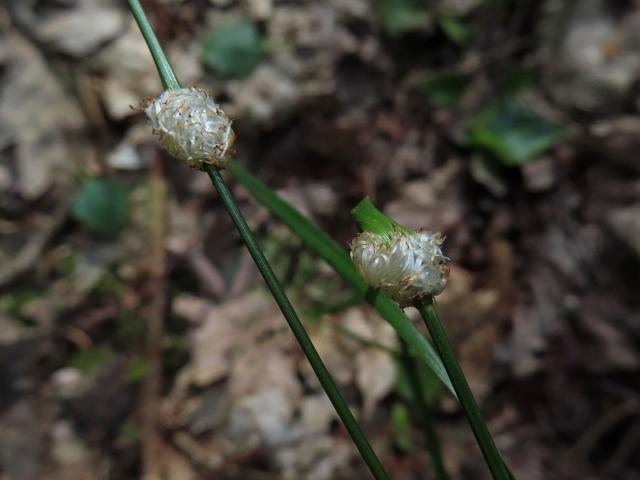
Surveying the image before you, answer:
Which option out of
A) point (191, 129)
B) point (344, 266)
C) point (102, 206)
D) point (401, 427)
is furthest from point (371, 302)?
point (102, 206)

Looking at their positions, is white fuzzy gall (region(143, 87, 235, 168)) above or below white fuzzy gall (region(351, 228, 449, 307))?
above

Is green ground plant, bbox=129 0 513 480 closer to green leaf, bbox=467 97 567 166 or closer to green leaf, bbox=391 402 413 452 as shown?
green leaf, bbox=391 402 413 452

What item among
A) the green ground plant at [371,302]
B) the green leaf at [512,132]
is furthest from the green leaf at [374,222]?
the green leaf at [512,132]

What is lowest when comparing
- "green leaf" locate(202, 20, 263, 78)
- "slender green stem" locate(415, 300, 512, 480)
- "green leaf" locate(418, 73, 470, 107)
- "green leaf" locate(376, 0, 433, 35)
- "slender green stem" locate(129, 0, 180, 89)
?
"slender green stem" locate(415, 300, 512, 480)

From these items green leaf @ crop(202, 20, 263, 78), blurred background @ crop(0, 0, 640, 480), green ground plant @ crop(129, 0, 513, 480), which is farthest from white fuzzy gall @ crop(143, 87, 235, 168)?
green leaf @ crop(202, 20, 263, 78)

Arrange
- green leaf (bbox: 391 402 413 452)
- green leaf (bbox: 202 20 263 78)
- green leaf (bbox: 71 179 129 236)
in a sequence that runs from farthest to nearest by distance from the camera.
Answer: green leaf (bbox: 202 20 263 78) → green leaf (bbox: 71 179 129 236) → green leaf (bbox: 391 402 413 452)

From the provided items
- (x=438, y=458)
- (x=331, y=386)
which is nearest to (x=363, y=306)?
(x=438, y=458)

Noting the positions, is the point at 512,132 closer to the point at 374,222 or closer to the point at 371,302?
the point at 371,302

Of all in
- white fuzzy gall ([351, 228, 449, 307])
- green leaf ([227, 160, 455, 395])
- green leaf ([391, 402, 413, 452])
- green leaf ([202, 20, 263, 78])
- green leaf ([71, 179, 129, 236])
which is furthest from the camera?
green leaf ([202, 20, 263, 78])
